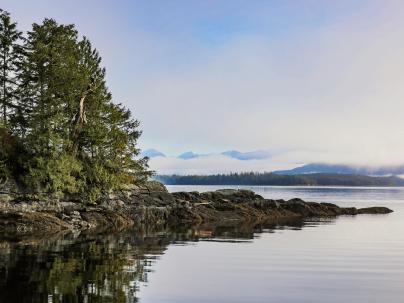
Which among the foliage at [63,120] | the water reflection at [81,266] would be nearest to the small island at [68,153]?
the foliage at [63,120]

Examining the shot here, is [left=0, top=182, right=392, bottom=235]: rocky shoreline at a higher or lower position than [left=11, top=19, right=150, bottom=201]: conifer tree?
lower

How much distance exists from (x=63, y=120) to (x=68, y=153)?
2.79 m

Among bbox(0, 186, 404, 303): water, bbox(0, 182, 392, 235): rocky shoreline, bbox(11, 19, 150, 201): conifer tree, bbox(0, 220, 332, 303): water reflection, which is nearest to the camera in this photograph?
bbox(0, 220, 332, 303): water reflection

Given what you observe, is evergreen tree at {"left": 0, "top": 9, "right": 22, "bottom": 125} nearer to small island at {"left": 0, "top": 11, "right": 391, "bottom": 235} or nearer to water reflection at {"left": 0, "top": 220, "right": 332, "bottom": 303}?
small island at {"left": 0, "top": 11, "right": 391, "bottom": 235}

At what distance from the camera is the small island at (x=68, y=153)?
1521 inches

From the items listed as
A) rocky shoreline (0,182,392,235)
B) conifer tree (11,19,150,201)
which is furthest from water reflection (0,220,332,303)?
conifer tree (11,19,150,201)

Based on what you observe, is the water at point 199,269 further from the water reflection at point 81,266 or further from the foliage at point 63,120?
the foliage at point 63,120

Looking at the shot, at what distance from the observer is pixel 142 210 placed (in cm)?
4756

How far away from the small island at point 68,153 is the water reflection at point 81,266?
8044 millimetres

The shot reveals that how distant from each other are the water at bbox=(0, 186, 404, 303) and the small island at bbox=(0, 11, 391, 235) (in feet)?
27.8

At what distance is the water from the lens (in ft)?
47.6

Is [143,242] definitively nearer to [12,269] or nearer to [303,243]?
[303,243]

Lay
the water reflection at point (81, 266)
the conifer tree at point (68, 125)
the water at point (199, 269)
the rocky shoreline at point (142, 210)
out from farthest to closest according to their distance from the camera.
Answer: the conifer tree at point (68, 125), the rocky shoreline at point (142, 210), the water at point (199, 269), the water reflection at point (81, 266)

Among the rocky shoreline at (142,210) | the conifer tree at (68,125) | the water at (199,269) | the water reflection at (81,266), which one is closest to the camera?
the water reflection at (81,266)
